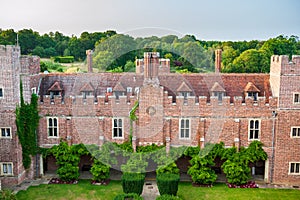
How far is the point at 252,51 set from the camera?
6119 cm

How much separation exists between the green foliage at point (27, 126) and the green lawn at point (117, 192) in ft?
8.45

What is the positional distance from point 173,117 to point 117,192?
21.7 feet

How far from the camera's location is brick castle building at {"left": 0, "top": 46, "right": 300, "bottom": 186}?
21.8 meters

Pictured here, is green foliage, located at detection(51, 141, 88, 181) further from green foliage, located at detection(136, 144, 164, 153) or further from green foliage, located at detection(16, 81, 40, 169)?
green foliage, located at detection(136, 144, 164, 153)

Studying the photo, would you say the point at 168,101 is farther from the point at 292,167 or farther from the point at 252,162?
the point at 292,167

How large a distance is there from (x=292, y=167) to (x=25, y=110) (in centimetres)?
1982

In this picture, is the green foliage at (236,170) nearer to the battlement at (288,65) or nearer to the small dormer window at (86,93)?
the battlement at (288,65)

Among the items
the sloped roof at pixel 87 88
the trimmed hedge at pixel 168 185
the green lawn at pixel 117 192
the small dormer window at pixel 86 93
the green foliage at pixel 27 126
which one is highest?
the sloped roof at pixel 87 88

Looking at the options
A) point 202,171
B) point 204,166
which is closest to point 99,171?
point 202,171

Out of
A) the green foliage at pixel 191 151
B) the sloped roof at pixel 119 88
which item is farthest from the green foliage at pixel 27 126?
the green foliage at pixel 191 151

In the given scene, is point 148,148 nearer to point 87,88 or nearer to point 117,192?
point 117,192

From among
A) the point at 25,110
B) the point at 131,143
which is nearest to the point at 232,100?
the point at 131,143

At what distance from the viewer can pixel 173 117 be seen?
74.6ft

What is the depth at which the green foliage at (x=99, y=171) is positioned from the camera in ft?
72.5
